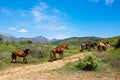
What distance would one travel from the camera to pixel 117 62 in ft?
71.7

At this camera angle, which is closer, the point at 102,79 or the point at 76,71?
the point at 102,79

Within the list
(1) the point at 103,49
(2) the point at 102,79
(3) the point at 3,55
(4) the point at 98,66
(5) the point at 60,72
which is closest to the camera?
(2) the point at 102,79

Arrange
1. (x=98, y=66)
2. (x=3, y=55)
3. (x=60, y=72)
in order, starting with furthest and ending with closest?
1. (x=3, y=55)
2. (x=98, y=66)
3. (x=60, y=72)

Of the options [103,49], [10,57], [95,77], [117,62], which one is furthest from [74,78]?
[103,49]

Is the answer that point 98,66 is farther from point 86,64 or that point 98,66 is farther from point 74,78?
point 74,78

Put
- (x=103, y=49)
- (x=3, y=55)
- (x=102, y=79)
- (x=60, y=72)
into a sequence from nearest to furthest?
(x=102, y=79) → (x=60, y=72) → (x=3, y=55) → (x=103, y=49)

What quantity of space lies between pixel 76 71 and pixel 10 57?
12.4m

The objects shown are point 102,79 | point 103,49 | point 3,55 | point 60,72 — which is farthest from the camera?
point 103,49

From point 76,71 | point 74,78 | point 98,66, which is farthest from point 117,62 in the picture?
point 74,78

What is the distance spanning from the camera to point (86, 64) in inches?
799

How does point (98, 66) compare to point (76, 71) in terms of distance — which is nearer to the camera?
point (76, 71)

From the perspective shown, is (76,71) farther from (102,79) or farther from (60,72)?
(102,79)

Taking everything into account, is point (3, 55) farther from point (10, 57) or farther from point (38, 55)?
point (38, 55)

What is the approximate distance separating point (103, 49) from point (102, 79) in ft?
62.6
